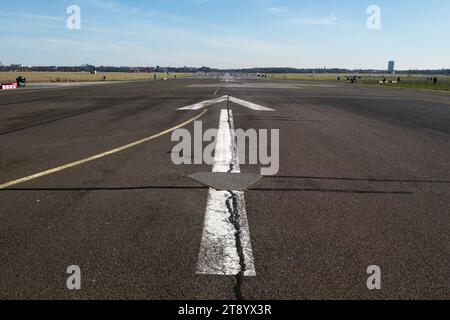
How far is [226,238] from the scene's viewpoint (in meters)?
4.01

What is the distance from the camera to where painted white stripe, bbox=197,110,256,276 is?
3402 mm

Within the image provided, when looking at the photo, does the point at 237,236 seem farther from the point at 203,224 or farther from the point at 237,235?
the point at 203,224

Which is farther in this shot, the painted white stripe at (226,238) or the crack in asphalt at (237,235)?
the painted white stripe at (226,238)

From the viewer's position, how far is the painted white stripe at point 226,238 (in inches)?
134

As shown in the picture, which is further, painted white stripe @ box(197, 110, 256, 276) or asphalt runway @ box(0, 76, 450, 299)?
painted white stripe @ box(197, 110, 256, 276)

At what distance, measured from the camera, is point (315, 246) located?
379 cm

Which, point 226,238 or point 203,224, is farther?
point 203,224

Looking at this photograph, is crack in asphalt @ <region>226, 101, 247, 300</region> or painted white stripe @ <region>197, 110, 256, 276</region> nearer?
crack in asphalt @ <region>226, 101, 247, 300</region>

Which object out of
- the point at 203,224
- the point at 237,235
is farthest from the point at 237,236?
the point at 203,224

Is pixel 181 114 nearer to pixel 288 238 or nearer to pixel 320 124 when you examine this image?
pixel 320 124

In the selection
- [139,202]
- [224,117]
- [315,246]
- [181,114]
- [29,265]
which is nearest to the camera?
[29,265]

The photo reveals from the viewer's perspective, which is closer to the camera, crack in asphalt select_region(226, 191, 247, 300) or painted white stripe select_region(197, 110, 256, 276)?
crack in asphalt select_region(226, 191, 247, 300)

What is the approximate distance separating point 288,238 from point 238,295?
44.3 inches

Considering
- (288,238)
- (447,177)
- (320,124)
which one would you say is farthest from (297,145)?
(288,238)
